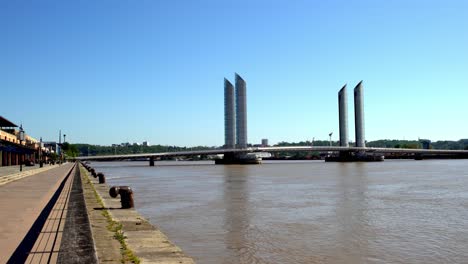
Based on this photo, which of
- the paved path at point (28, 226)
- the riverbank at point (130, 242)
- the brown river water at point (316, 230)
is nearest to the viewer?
the riverbank at point (130, 242)

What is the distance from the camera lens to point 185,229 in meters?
17.5

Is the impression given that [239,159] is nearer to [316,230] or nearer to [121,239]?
[316,230]

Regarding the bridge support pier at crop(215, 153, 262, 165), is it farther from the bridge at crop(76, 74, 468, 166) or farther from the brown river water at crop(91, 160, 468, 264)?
the brown river water at crop(91, 160, 468, 264)

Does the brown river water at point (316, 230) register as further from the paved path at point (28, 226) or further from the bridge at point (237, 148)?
the bridge at point (237, 148)

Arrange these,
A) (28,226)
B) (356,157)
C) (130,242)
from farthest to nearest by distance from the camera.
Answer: (356,157)
(28,226)
(130,242)

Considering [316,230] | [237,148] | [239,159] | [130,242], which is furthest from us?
[237,148]

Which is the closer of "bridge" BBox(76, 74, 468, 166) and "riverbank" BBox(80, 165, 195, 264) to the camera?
"riverbank" BBox(80, 165, 195, 264)

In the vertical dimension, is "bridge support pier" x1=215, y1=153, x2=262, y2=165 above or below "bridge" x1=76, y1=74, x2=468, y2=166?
below

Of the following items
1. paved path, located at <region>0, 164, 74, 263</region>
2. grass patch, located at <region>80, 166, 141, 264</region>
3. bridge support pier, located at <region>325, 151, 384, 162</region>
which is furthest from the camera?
bridge support pier, located at <region>325, 151, 384, 162</region>

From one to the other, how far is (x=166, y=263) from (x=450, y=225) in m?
13.5

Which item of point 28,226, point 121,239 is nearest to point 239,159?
point 28,226

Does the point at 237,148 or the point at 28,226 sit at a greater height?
the point at 237,148

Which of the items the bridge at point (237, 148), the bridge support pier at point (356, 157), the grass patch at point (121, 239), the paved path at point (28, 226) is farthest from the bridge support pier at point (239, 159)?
the grass patch at point (121, 239)

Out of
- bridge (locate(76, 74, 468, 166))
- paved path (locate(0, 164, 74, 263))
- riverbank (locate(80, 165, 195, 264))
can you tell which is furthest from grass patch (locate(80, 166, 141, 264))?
bridge (locate(76, 74, 468, 166))
